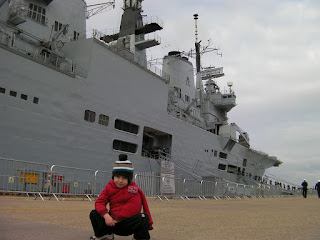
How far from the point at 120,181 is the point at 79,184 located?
418 inches

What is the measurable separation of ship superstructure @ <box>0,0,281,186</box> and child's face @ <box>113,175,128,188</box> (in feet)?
33.9

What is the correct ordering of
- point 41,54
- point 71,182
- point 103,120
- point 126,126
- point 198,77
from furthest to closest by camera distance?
point 198,77 < point 126,126 < point 103,120 < point 41,54 < point 71,182

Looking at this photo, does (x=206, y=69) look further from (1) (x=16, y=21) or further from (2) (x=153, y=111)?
(1) (x=16, y=21)

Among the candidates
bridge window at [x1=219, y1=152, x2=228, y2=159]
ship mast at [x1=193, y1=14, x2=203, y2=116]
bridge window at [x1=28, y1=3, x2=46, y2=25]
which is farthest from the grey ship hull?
ship mast at [x1=193, y1=14, x2=203, y2=116]

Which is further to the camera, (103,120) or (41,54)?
(103,120)

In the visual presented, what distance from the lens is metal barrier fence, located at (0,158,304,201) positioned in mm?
10070

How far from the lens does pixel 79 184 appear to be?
12.9 m

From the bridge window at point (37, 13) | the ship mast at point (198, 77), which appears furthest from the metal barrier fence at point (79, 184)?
the ship mast at point (198, 77)

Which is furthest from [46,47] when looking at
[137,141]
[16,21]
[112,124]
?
[137,141]

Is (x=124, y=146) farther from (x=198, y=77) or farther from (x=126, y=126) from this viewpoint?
(x=198, y=77)

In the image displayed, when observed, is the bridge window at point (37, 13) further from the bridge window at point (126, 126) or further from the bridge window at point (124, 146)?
the bridge window at point (124, 146)

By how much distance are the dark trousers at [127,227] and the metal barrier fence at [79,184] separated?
686cm

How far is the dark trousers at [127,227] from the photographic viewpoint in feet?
9.10

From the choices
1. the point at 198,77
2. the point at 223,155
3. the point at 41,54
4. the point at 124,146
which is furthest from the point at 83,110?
the point at 198,77
